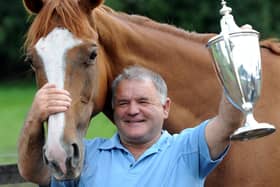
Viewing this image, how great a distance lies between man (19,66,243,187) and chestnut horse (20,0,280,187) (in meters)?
0.13

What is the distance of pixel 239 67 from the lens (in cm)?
286

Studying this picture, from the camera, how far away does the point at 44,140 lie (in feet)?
10.9

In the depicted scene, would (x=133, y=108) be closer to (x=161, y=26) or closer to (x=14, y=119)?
(x=161, y=26)

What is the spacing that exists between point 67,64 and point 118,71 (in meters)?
0.57

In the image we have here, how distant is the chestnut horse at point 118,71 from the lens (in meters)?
3.27

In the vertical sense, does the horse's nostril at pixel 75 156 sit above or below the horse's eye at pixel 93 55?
below

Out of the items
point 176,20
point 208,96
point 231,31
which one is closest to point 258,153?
point 208,96

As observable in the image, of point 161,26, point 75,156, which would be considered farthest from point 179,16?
point 75,156

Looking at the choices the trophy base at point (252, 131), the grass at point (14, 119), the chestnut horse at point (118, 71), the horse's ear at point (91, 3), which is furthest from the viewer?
the grass at point (14, 119)

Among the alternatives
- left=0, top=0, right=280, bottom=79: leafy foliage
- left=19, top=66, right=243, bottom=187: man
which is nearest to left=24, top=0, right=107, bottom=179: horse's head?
left=19, top=66, right=243, bottom=187: man

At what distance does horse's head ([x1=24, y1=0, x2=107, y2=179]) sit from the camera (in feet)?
10.3

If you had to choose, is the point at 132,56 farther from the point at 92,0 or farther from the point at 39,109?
the point at 39,109

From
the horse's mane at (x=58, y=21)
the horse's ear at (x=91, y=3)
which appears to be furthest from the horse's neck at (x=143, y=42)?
the horse's mane at (x=58, y=21)

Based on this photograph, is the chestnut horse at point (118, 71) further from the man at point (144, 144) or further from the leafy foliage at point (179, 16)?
the leafy foliage at point (179, 16)
